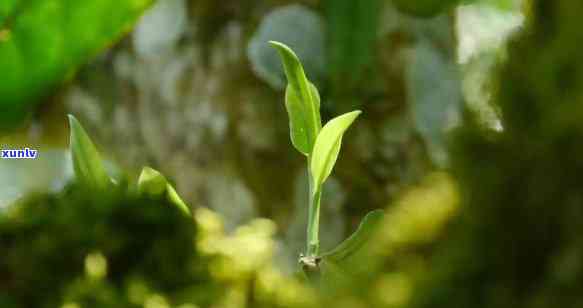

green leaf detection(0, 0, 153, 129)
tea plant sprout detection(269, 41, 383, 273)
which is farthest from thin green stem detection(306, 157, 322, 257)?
green leaf detection(0, 0, 153, 129)

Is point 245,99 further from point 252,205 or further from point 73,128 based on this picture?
point 73,128

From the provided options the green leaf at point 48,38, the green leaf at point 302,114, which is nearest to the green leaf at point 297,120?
the green leaf at point 302,114

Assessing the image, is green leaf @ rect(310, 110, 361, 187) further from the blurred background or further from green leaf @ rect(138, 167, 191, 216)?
the blurred background

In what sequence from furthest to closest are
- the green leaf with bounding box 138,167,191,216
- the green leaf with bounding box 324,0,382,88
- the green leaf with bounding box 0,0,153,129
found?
1. the green leaf with bounding box 324,0,382,88
2. the green leaf with bounding box 0,0,153,129
3. the green leaf with bounding box 138,167,191,216

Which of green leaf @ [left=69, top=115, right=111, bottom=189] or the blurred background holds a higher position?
the blurred background

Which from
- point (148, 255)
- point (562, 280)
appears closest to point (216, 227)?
point (148, 255)

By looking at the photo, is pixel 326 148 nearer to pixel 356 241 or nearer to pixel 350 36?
pixel 356 241

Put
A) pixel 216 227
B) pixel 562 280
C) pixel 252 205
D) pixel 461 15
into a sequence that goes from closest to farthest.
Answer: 1. pixel 562 280
2. pixel 216 227
3. pixel 252 205
4. pixel 461 15

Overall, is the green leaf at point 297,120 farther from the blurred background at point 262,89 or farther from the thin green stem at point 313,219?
the blurred background at point 262,89

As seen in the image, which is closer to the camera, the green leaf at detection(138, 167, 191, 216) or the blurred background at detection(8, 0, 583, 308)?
the green leaf at detection(138, 167, 191, 216)
